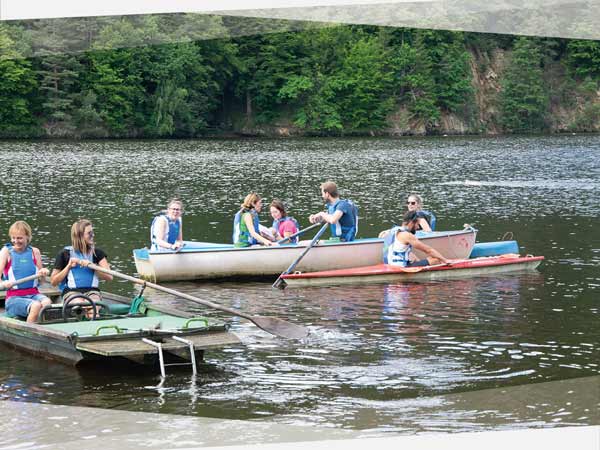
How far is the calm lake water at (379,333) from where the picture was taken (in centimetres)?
997

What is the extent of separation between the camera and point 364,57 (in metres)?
88.0

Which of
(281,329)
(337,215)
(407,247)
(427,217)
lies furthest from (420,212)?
(281,329)

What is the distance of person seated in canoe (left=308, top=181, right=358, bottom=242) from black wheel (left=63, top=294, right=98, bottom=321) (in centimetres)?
617

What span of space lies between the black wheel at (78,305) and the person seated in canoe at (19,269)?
267 millimetres

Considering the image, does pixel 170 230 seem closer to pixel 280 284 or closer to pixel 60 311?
pixel 280 284

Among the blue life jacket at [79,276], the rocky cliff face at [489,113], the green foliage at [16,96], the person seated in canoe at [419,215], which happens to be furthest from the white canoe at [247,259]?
the rocky cliff face at [489,113]

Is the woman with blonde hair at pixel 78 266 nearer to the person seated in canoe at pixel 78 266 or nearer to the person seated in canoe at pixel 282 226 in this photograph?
the person seated in canoe at pixel 78 266

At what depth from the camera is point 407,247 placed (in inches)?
674

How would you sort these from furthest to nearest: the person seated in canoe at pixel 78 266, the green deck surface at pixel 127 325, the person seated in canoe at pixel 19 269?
the person seated in canoe at pixel 78 266, the person seated in canoe at pixel 19 269, the green deck surface at pixel 127 325

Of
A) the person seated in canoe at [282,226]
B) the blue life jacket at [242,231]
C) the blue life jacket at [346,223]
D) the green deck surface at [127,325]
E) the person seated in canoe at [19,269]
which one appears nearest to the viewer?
the green deck surface at [127,325]

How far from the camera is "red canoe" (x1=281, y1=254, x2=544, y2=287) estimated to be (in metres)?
16.8

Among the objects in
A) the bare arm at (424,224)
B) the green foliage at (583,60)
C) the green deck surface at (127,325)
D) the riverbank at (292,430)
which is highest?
the green foliage at (583,60)

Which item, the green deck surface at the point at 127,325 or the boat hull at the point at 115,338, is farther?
the green deck surface at the point at 127,325

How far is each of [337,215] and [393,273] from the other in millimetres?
1320
